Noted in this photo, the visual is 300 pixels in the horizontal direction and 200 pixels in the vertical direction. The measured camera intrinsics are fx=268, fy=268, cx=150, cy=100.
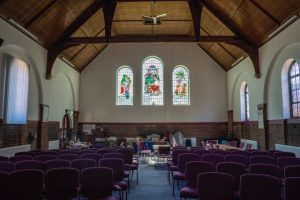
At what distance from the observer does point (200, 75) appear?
55.8 feet

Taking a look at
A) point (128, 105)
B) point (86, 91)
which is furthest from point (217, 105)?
point (86, 91)

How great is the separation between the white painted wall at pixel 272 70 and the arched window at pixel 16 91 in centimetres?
950

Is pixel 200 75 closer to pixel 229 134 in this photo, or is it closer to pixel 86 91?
pixel 229 134

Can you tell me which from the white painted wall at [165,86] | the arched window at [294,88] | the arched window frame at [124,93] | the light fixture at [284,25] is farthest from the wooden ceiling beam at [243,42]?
the arched window frame at [124,93]

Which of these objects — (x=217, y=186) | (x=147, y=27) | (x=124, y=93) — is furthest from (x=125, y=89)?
(x=217, y=186)

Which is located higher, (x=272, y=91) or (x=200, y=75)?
(x=200, y=75)

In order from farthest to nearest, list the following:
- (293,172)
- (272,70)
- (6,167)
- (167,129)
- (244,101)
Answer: (167,129), (244,101), (272,70), (6,167), (293,172)

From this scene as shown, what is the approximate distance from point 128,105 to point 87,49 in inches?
168

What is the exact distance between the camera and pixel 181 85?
1705 cm

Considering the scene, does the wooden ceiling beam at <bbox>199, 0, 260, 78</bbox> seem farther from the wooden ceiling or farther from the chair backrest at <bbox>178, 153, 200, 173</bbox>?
the chair backrest at <bbox>178, 153, 200, 173</bbox>

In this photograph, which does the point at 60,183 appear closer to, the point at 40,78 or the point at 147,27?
the point at 40,78

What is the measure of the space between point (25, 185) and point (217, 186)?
2953mm

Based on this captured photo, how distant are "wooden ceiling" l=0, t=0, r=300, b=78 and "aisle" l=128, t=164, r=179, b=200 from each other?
606 centimetres

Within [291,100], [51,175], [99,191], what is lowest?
[99,191]
